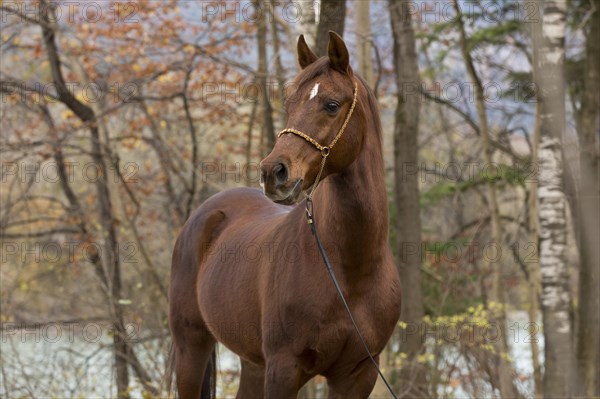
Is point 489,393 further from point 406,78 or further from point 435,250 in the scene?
point 406,78

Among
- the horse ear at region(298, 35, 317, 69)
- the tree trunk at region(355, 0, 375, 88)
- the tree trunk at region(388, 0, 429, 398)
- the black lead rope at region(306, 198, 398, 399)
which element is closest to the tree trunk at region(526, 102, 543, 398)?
the tree trunk at region(388, 0, 429, 398)

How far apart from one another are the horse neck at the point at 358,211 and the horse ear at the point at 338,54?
A: 349mm

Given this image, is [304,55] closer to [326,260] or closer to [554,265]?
[326,260]

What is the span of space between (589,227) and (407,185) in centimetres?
242

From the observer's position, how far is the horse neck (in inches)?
149

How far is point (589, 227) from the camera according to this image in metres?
10.2

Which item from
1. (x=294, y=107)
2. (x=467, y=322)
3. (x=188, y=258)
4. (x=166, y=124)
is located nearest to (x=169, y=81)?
(x=166, y=124)

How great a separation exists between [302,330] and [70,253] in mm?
9968

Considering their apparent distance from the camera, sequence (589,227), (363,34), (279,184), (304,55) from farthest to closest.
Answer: (589,227)
(363,34)
(304,55)
(279,184)

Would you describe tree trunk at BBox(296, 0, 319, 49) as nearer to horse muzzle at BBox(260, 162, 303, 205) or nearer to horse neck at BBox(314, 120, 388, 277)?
horse neck at BBox(314, 120, 388, 277)

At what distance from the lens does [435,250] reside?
34.3 feet

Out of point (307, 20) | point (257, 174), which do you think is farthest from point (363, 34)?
point (257, 174)

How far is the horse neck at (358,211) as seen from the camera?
3.79 metres

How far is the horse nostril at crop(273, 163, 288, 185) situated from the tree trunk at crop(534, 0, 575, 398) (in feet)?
17.3
